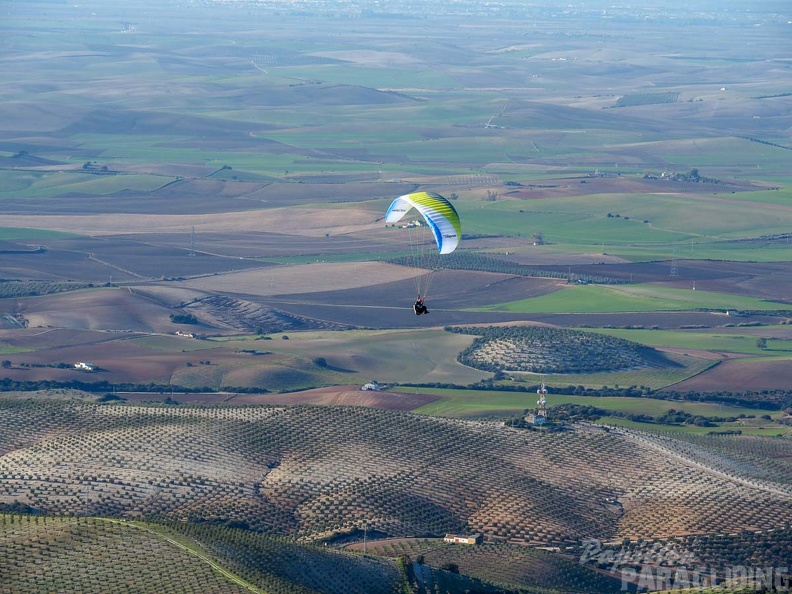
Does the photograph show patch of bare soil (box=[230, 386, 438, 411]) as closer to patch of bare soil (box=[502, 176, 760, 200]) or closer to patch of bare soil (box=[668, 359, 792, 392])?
patch of bare soil (box=[668, 359, 792, 392])

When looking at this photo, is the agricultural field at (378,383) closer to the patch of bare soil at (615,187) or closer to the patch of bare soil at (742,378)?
the patch of bare soil at (742,378)

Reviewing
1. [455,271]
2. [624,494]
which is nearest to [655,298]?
[455,271]

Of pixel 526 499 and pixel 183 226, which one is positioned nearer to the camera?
pixel 526 499

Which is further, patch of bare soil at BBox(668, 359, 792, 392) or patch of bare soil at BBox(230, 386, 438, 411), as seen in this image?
patch of bare soil at BBox(668, 359, 792, 392)

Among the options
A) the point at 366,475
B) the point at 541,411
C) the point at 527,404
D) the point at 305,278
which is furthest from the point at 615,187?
the point at 366,475

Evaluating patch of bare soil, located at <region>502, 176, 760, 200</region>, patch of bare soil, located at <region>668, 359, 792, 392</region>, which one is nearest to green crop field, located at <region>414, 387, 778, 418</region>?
patch of bare soil, located at <region>668, 359, 792, 392</region>

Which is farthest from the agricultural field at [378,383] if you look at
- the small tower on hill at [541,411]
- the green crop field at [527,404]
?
the small tower on hill at [541,411]

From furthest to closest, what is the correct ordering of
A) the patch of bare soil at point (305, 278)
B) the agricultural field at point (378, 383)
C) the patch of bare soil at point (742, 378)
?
the patch of bare soil at point (305, 278), the patch of bare soil at point (742, 378), the agricultural field at point (378, 383)

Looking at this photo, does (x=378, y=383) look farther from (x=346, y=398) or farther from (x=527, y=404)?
(x=527, y=404)

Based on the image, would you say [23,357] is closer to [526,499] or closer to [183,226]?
[526,499]
